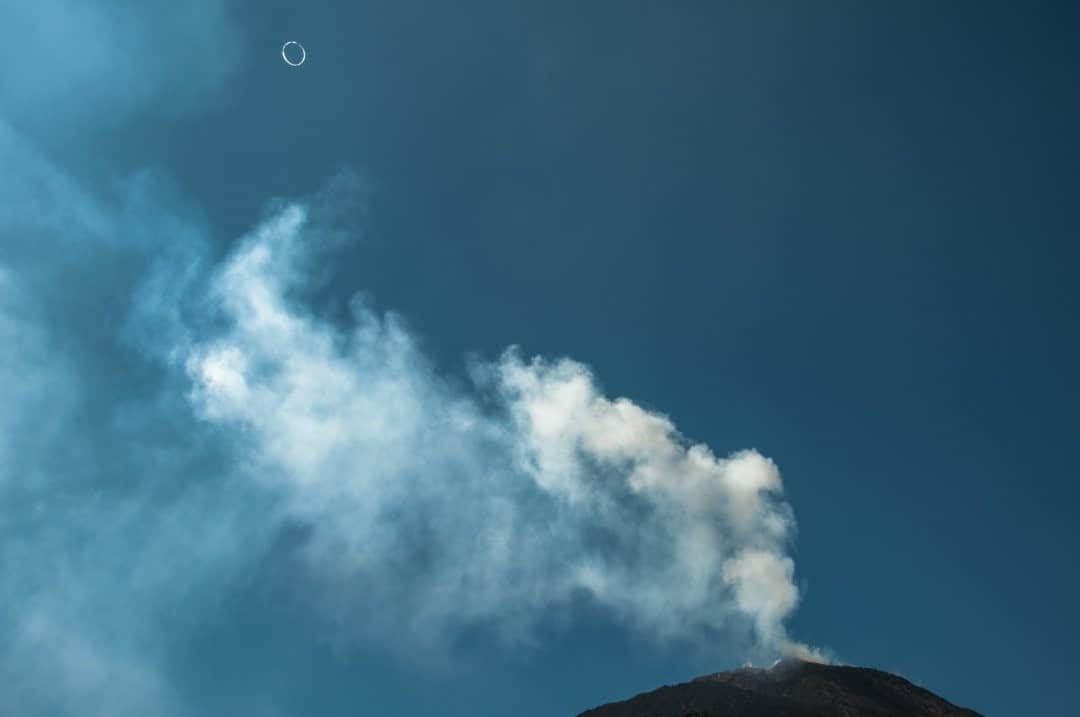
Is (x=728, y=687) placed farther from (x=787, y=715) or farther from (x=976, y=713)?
(x=976, y=713)

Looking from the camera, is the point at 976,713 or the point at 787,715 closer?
the point at 787,715

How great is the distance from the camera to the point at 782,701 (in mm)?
179250

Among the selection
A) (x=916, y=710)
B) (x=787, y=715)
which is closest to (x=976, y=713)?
(x=916, y=710)

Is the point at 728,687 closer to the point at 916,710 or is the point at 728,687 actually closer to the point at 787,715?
the point at 787,715

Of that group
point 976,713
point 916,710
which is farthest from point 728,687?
point 976,713

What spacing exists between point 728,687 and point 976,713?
65.6 metres

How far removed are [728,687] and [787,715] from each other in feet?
62.8

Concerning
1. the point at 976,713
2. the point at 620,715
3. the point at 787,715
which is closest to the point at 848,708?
the point at 787,715

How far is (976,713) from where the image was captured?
188625mm

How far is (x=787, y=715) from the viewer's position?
169m

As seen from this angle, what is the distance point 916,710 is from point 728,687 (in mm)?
51369

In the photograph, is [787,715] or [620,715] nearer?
[787,715]

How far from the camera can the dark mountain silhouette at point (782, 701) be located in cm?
17400

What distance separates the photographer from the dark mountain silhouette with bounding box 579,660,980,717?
174000 mm
